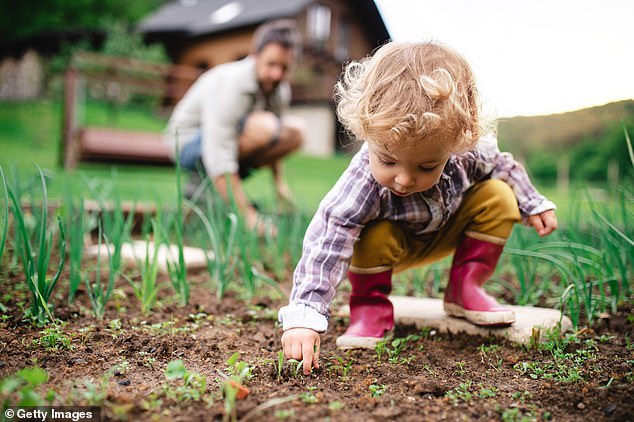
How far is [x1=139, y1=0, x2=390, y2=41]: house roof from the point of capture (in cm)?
1653

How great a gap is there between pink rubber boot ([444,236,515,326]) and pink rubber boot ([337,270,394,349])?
0.21 meters

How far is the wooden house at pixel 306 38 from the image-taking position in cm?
1656

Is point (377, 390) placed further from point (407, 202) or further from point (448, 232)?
point (448, 232)

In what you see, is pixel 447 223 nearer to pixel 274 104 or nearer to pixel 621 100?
pixel 621 100

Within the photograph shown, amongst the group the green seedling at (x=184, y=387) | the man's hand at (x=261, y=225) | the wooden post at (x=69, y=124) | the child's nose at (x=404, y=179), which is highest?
the wooden post at (x=69, y=124)

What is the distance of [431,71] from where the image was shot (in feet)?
3.96

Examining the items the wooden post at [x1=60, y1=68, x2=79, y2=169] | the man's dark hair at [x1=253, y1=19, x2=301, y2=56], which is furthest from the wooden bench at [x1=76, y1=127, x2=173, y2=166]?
the man's dark hair at [x1=253, y1=19, x2=301, y2=56]

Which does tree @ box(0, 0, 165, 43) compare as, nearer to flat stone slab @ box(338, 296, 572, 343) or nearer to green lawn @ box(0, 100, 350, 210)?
green lawn @ box(0, 100, 350, 210)

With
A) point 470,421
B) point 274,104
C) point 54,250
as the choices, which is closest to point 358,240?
point 470,421

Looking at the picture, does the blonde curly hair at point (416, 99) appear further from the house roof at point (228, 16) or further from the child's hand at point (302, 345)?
the house roof at point (228, 16)

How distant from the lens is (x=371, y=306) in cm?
150

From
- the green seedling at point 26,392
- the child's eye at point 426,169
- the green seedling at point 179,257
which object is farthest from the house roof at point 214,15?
the green seedling at point 26,392

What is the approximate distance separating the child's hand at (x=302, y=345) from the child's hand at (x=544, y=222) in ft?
2.39

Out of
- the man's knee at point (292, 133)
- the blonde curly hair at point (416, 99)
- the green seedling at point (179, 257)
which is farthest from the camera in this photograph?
the man's knee at point (292, 133)
